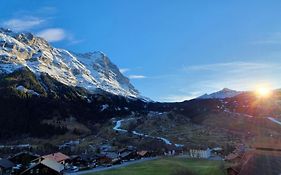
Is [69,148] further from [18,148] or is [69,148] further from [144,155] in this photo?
[144,155]

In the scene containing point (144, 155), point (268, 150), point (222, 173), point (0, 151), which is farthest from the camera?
point (0, 151)

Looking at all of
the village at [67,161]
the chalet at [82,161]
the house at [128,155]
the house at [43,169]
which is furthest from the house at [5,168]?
the house at [128,155]

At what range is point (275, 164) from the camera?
66.8 feet

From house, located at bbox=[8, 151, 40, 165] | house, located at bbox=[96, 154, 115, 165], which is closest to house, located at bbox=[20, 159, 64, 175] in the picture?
house, located at bbox=[8, 151, 40, 165]

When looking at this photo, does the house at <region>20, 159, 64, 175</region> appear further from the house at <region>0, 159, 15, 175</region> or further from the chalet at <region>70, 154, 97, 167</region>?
the chalet at <region>70, 154, 97, 167</region>

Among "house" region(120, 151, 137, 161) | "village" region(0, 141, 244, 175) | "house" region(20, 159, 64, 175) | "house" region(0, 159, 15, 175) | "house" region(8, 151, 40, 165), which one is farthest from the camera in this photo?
"house" region(120, 151, 137, 161)

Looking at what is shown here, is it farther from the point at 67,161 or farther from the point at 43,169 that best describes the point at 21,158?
the point at 43,169

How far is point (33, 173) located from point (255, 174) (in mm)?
89444

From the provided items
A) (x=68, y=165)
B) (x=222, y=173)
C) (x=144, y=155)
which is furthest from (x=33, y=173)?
(x=144, y=155)

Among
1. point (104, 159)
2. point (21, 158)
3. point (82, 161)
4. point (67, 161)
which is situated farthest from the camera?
point (104, 159)

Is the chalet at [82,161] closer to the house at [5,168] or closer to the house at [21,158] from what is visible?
Answer: the house at [21,158]

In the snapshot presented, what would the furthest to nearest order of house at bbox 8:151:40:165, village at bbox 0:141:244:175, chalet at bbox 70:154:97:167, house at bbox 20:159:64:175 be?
chalet at bbox 70:154:97:167
house at bbox 8:151:40:165
village at bbox 0:141:244:175
house at bbox 20:159:64:175

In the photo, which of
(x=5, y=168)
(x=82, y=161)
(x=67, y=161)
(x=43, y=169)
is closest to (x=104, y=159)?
(x=82, y=161)

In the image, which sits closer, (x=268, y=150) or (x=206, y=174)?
(x=268, y=150)
